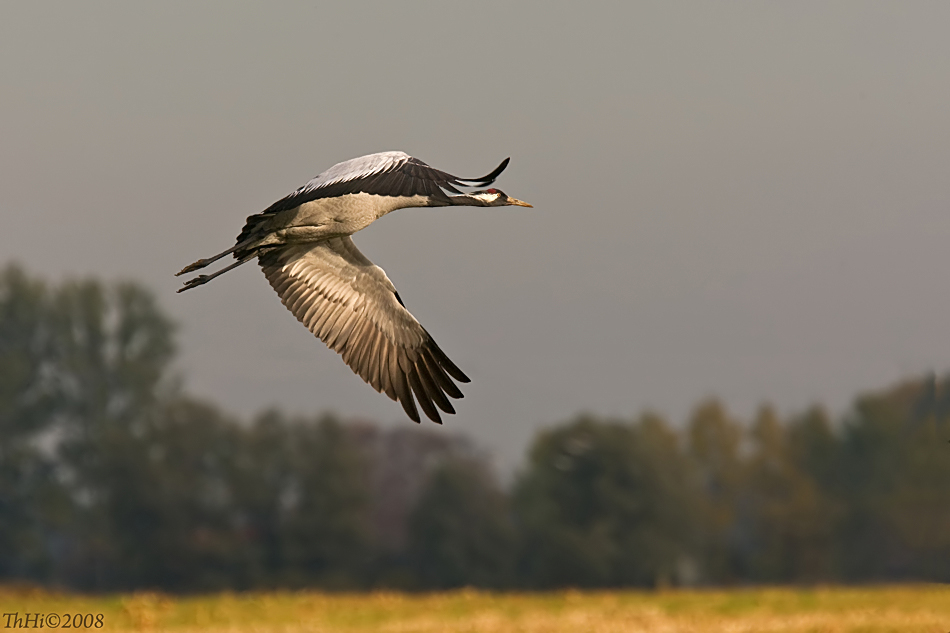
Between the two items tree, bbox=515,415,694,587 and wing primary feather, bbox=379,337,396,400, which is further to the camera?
tree, bbox=515,415,694,587

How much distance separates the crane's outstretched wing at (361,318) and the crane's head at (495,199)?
142 cm

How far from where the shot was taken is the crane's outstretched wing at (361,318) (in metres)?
10.4

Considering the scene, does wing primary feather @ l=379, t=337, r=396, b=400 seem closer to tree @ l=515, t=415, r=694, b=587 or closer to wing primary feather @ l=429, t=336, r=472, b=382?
wing primary feather @ l=429, t=336, r=472, b=382

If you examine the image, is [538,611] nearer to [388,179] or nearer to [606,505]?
[388,179]

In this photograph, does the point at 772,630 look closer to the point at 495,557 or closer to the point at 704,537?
the point at 704,537

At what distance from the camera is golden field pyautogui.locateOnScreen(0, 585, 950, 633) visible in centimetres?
1744

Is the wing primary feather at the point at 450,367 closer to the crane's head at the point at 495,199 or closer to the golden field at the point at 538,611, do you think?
the crane's head at the point at 495,199

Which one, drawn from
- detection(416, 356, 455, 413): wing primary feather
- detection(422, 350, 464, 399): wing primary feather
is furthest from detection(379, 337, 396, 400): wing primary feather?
detection(422, 350, 464, 399): wing primary feather

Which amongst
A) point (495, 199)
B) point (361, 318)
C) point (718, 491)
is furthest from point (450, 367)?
point (718, 491)

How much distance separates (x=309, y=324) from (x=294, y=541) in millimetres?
30176

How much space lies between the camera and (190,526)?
4144 cm

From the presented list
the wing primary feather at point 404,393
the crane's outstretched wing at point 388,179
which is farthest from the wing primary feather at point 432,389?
the crane's outstretched wing at point 388,179

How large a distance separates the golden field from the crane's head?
911 centimetres

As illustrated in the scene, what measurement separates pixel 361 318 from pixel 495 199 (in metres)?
1.89
